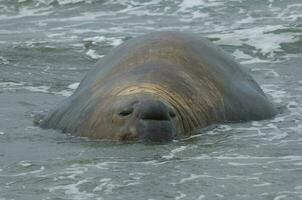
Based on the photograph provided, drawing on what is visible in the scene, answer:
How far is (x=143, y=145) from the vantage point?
7523 millimetres

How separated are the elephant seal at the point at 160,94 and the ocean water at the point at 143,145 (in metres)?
0.14

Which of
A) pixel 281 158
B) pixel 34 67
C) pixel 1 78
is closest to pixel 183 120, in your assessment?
pixel 281 158

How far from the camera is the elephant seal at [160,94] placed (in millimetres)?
7641

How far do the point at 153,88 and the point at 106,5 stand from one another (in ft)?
43.9

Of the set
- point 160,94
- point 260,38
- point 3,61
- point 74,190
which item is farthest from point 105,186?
point 260,38

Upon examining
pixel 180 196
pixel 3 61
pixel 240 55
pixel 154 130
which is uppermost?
pixel 3 61

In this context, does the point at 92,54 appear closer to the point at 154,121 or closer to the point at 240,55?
the point at 240,55

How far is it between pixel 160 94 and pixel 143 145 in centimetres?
55

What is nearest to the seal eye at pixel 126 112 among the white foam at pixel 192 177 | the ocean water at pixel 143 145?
the ocean water at pixel 143 145

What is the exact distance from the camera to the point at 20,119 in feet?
30.6

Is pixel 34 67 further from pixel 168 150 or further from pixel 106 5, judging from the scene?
pixel 106 5

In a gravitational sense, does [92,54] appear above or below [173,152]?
above

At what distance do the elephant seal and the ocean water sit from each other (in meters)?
0.14

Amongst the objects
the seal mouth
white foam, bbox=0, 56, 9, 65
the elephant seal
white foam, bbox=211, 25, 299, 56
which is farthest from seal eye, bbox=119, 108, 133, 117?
white foam, bbox=211, 25, 299, 56
